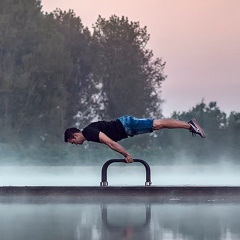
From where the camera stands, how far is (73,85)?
4616 centimetres

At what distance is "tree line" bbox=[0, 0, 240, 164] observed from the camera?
37.1 m

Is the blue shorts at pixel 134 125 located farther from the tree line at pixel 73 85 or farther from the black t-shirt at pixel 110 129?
the tree line at pixel 73 85

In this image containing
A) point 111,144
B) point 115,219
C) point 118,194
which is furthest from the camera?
point 111,144

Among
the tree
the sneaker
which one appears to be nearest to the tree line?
the tree

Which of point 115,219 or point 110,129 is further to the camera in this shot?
point 110,129

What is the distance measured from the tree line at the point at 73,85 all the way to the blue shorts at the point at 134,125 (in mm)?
22473

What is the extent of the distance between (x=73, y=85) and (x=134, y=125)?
3399 centimetres

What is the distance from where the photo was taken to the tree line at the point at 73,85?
122 feet

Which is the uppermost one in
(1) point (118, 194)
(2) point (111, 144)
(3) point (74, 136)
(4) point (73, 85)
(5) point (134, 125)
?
(4) point (73, 85)

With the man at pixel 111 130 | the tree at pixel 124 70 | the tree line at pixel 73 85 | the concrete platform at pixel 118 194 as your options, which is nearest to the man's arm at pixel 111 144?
the man at pixel 111 130

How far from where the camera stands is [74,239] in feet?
24.6

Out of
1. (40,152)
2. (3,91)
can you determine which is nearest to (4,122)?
(3,91)

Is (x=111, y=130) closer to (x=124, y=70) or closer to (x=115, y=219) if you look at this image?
(x=115, y=219)

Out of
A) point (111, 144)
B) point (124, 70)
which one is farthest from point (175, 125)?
point (124, 70)
